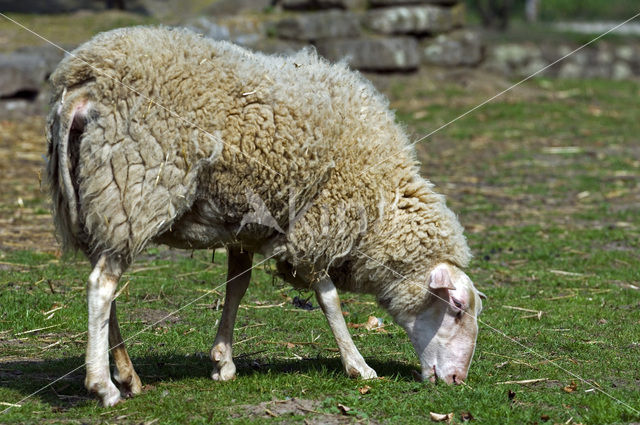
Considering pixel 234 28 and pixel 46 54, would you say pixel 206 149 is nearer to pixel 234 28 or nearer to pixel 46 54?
pixel 46 54

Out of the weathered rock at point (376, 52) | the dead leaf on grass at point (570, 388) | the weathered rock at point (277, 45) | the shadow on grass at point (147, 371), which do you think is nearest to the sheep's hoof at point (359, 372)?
the shadow on grass at point (147, 371)

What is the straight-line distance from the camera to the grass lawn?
13.9ft

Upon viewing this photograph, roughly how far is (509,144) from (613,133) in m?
2.01

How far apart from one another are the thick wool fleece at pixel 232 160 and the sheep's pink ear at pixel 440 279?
0.34ft

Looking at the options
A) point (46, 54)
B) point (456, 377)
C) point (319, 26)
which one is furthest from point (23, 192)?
point (319, 26)

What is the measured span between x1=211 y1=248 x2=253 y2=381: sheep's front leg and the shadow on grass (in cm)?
9

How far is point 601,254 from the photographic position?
7781mm

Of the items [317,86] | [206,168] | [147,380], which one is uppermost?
[317,86]

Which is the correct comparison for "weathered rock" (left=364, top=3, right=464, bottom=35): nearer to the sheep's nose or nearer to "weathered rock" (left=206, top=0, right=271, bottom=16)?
"weathered rock" (left=206, top=0, right=271, bottom=16)

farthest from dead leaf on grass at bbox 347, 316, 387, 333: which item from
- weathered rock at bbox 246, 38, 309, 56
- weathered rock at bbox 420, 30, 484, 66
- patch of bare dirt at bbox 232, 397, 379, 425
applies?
weathered rock at bbox 420, 30, 484, 66

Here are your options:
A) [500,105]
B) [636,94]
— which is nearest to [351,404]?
[500,105]

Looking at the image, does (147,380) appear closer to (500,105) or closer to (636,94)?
(500,105)

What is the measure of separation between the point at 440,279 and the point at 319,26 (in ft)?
36.2

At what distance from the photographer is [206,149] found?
412 centimetres
